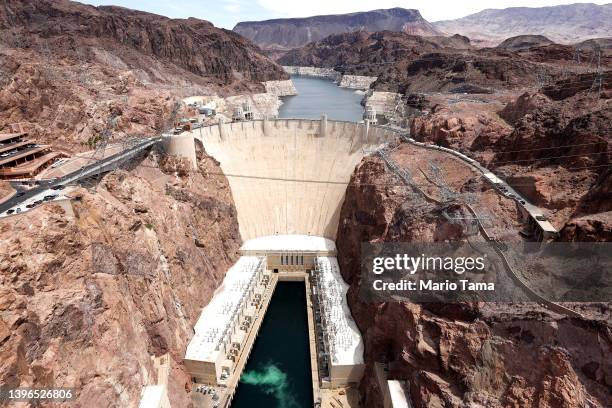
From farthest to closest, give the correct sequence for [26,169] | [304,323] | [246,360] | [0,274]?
[304,323], [246,360], [26,169], [0,274]

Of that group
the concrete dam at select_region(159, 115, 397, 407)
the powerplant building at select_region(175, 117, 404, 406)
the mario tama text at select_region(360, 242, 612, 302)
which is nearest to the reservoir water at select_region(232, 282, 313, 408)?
the concrete dam at select_region(159, 115, 397, 407)

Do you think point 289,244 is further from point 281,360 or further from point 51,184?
point 51,184

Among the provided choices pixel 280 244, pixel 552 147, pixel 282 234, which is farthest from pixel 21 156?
pixel 552 147

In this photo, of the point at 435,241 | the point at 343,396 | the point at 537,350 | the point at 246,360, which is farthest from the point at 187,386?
the point at 537,350

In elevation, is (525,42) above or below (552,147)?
above

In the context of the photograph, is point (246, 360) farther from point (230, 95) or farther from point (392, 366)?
point (230, 95)

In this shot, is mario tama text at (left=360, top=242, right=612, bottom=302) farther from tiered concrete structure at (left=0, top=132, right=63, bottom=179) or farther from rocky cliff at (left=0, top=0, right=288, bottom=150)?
rocky cliff at (left=0, top=0, right=288, bottom=150)
